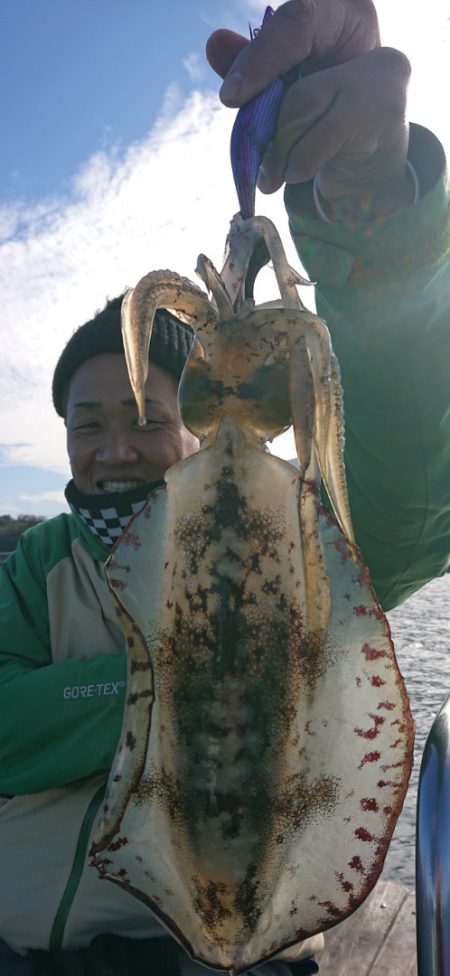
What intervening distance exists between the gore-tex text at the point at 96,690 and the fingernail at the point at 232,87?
1.49 metres

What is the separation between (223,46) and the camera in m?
1.39

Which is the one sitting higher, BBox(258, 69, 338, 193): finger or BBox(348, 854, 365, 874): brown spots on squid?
BBox(258, 69, 338, 193): finger

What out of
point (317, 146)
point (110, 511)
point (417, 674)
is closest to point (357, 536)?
point (110, 511)

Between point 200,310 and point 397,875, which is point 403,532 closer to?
point 200,310

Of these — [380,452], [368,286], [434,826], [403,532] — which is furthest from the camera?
[403,532]

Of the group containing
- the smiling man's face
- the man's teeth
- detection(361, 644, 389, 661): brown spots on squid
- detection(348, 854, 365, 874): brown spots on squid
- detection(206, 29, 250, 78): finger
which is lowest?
detection(348, 854, 365, 874): brown spots on squid

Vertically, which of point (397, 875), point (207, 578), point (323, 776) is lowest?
point (397, 875)

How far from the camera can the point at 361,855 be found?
3.07 ft

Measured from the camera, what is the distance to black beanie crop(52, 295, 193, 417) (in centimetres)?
253

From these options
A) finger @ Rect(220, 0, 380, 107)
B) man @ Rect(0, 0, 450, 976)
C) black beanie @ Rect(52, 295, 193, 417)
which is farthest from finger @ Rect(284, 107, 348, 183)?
black beanie @ Rect(52, 295, 193, 417)

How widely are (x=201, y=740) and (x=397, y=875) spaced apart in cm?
345

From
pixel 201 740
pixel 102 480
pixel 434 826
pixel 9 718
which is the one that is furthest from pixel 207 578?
pixel 102 480

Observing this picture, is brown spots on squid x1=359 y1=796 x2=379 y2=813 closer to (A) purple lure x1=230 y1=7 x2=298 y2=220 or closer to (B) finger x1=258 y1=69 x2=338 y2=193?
(A) purple lure x1=230 y1=7 x2=298 y2=220

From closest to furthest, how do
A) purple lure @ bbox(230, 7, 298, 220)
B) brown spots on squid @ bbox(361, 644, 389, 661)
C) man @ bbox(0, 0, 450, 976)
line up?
brown spots on squid @ bbox(361, 644, 389, 661), purple lure @ bbox(230, 7, 298, 220), man @ bbox(0, 0, 450, 976)
